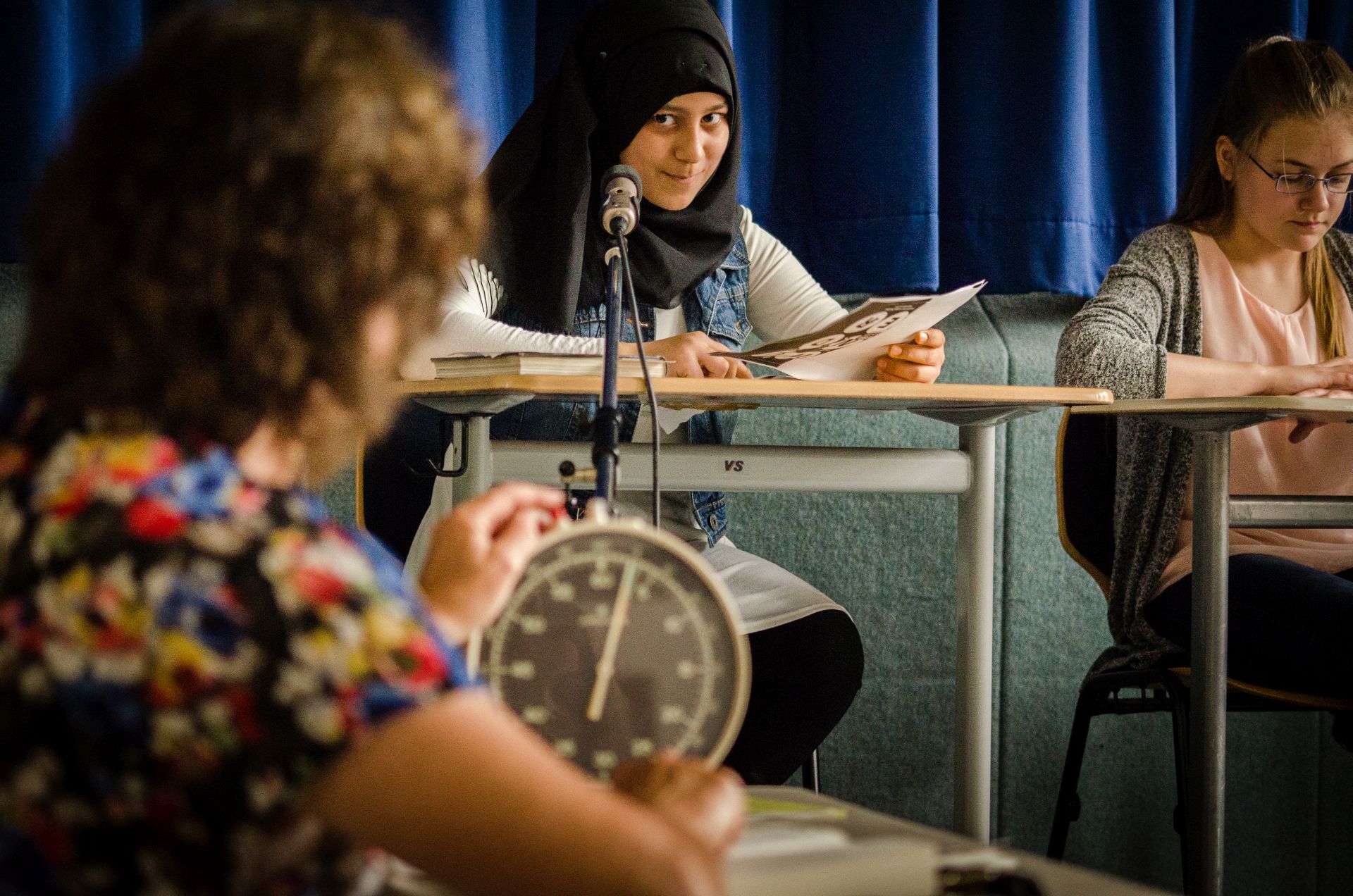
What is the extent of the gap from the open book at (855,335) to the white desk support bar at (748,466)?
0.38 ft

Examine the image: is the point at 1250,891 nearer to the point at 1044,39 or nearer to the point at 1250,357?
the point at 1250,357

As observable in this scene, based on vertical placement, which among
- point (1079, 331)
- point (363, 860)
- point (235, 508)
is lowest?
point (363, 860)

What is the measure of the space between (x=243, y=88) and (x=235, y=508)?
7.3 inches

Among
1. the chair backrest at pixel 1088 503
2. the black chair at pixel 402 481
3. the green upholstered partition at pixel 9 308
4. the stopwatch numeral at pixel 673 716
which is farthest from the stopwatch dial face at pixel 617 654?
the green upholstered partition at pixel 9 308

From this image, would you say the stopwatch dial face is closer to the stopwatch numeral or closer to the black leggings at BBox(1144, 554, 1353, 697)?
the stopwatch numeral

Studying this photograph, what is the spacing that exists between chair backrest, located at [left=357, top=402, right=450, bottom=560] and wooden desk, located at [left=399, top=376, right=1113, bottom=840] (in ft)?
1.08

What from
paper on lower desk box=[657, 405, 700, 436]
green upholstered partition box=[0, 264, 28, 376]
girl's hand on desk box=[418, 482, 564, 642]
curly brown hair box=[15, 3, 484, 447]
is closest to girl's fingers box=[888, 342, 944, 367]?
paper on lower desk box=[657, 405, 700, 436]

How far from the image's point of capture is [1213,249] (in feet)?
7.05

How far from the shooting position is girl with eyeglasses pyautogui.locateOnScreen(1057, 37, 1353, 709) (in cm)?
→ 187

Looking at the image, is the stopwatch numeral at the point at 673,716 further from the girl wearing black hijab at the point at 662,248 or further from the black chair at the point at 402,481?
the black chair at the point at 402,481

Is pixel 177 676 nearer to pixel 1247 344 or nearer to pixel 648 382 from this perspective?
pixel 648 382

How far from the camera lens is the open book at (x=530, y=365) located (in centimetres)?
144

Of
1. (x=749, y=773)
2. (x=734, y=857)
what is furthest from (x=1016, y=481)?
(x=734, y=857)

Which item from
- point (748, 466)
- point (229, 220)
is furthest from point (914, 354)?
point (229, 220)
